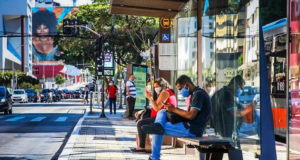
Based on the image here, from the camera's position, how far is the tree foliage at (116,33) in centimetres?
4156

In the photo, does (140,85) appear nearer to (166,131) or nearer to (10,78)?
(166,131)

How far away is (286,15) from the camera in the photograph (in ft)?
19.8

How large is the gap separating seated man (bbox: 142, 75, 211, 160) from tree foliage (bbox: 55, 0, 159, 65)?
28032mm

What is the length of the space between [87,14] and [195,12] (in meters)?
39.7

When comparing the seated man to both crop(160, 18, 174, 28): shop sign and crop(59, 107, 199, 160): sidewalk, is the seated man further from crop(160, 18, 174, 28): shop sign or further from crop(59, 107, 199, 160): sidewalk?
crop(160, 18, 174, 28): shop sign

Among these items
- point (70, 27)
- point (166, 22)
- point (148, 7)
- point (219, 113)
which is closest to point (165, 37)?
point (166, 22)

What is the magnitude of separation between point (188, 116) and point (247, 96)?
2.04 m

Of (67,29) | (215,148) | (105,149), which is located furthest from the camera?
(67,29)

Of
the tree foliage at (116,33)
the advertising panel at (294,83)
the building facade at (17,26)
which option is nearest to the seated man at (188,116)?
the advertising panel at (294,83)

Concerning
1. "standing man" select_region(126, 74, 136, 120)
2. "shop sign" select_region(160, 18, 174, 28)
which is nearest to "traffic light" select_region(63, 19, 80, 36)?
"standing man" select_region(126, 74, 136, 120)

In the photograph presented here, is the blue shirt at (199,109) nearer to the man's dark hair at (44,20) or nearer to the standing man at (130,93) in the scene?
the standing man at (130,93)

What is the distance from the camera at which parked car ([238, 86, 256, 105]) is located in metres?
6.54

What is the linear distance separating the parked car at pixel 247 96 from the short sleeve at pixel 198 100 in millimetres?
1467

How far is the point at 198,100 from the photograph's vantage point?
333 inches
